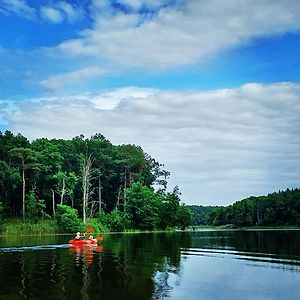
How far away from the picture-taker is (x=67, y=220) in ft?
247

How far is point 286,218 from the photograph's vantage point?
6073 inches

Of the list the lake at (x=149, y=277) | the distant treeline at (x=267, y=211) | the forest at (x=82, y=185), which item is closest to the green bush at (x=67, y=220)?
the forest at (x=82, y=185)

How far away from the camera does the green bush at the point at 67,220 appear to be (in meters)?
75.3

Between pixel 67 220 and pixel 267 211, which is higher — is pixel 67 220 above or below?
below

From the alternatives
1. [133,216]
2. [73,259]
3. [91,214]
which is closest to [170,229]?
[133,216]

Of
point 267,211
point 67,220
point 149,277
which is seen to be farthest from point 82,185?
point 267,211

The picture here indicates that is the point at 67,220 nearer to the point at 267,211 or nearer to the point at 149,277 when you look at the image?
the point at 149,277

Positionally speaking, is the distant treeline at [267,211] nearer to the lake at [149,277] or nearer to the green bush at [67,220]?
the green bush at [67,220]

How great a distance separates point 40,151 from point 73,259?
188 ft

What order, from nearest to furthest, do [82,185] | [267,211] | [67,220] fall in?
1. [67,220]
2. [82,185]
3. [267,211]

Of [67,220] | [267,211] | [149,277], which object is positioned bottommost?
[149,277]

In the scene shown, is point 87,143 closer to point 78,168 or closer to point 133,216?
point 78,168

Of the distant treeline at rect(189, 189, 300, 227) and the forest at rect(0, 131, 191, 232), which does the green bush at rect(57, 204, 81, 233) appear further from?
the distant treeline at rect(189, 189, 300, 227)

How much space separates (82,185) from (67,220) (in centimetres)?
1555
